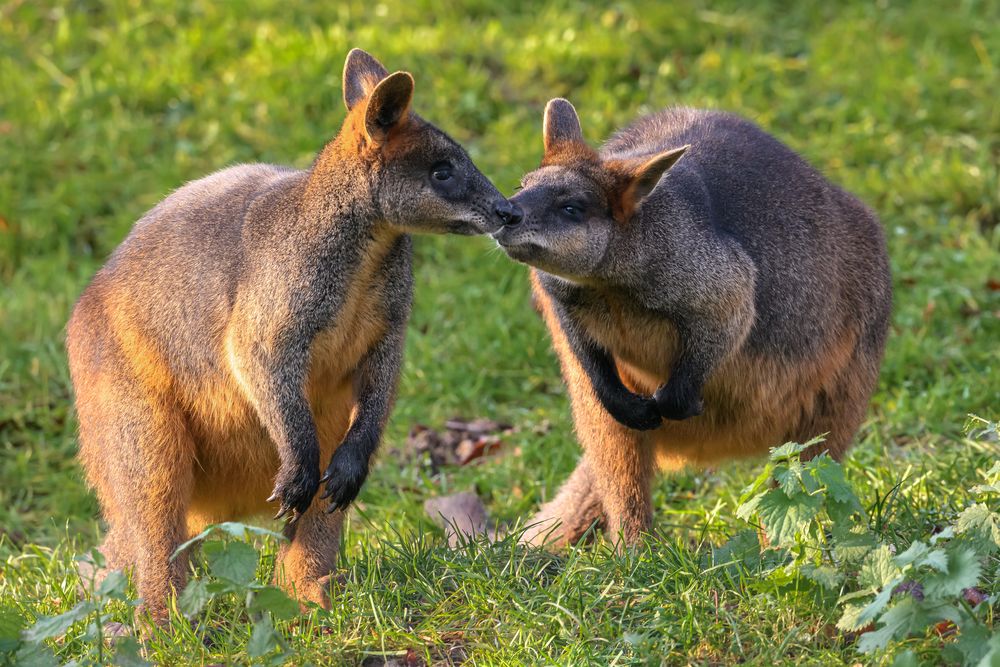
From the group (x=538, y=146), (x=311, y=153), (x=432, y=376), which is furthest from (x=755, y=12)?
(x=432, y=376)

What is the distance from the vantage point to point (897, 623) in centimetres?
388

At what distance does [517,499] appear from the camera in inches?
270

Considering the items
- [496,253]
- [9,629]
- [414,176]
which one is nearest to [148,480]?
[9,629]

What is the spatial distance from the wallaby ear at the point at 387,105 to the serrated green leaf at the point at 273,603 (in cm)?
176

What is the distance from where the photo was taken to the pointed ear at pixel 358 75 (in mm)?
5535

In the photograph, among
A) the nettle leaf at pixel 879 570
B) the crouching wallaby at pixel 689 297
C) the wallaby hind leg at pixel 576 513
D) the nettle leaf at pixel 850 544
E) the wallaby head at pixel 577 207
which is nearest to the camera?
the nettle leaf at pixel 879 570

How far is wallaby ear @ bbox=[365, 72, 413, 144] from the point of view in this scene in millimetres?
5023

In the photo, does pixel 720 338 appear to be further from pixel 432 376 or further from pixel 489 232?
pixel 432 376

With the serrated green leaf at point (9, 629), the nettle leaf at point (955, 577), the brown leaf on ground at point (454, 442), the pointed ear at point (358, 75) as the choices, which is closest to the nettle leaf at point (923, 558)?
the nettle leaf at point (955, 577)

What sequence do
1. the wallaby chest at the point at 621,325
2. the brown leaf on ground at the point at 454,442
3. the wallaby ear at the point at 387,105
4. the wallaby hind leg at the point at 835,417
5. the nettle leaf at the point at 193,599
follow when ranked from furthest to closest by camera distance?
the brown leaf on ground at the point at 454,442 < the wallaby hind leg at the point at 835,417 < the wallaby chest at the point at 621,325 < the wallaby ear at the point at 387,105 < the nettle leaf at the point at 193,599

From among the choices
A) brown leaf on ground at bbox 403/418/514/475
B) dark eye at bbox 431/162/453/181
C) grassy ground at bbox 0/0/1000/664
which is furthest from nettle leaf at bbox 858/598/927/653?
brown leaf on ground at bbox 403/418/514/475

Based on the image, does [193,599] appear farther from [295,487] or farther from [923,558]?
[923,558]

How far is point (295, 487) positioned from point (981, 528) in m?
2.37

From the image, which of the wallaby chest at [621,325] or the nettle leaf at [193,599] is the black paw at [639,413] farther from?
the nettle leaf at [193,599]
